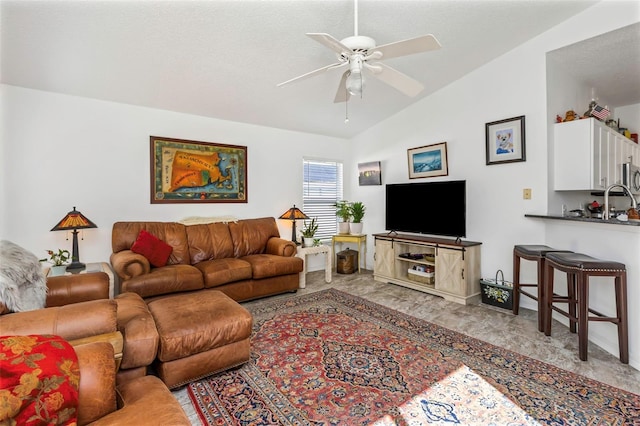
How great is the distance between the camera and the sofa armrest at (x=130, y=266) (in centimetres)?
300

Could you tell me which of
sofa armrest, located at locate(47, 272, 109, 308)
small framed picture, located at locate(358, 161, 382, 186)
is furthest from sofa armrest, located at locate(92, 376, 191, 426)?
small framed picture, located at locate(358, 161, 382, 186)

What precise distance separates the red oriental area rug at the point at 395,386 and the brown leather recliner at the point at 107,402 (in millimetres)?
635

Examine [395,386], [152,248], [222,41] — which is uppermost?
[222,41]

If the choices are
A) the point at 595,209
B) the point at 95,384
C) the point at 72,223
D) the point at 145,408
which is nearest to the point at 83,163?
the point at 72,223

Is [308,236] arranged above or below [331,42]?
below

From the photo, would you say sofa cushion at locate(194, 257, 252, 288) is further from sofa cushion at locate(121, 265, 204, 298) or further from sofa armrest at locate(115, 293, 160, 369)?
sofa armrest at locate(115, 293, 160, 369)

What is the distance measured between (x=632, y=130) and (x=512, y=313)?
12.9 ft

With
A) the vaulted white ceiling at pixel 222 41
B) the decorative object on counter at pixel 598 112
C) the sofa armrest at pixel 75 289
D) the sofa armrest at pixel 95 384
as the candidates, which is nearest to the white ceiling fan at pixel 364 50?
the vaulted white ceiling at pixel 222 41

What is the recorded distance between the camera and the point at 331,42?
188cm

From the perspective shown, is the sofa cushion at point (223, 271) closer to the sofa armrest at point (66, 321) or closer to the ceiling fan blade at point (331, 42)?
the sofa armrest at point (66, 321)

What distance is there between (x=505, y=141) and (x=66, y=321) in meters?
4.33

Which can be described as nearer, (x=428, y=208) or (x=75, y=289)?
(x=75, y=289)

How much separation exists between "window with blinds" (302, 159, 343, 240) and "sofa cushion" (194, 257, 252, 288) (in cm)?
197

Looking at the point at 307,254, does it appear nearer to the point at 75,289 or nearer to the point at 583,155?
the point at 75,289
